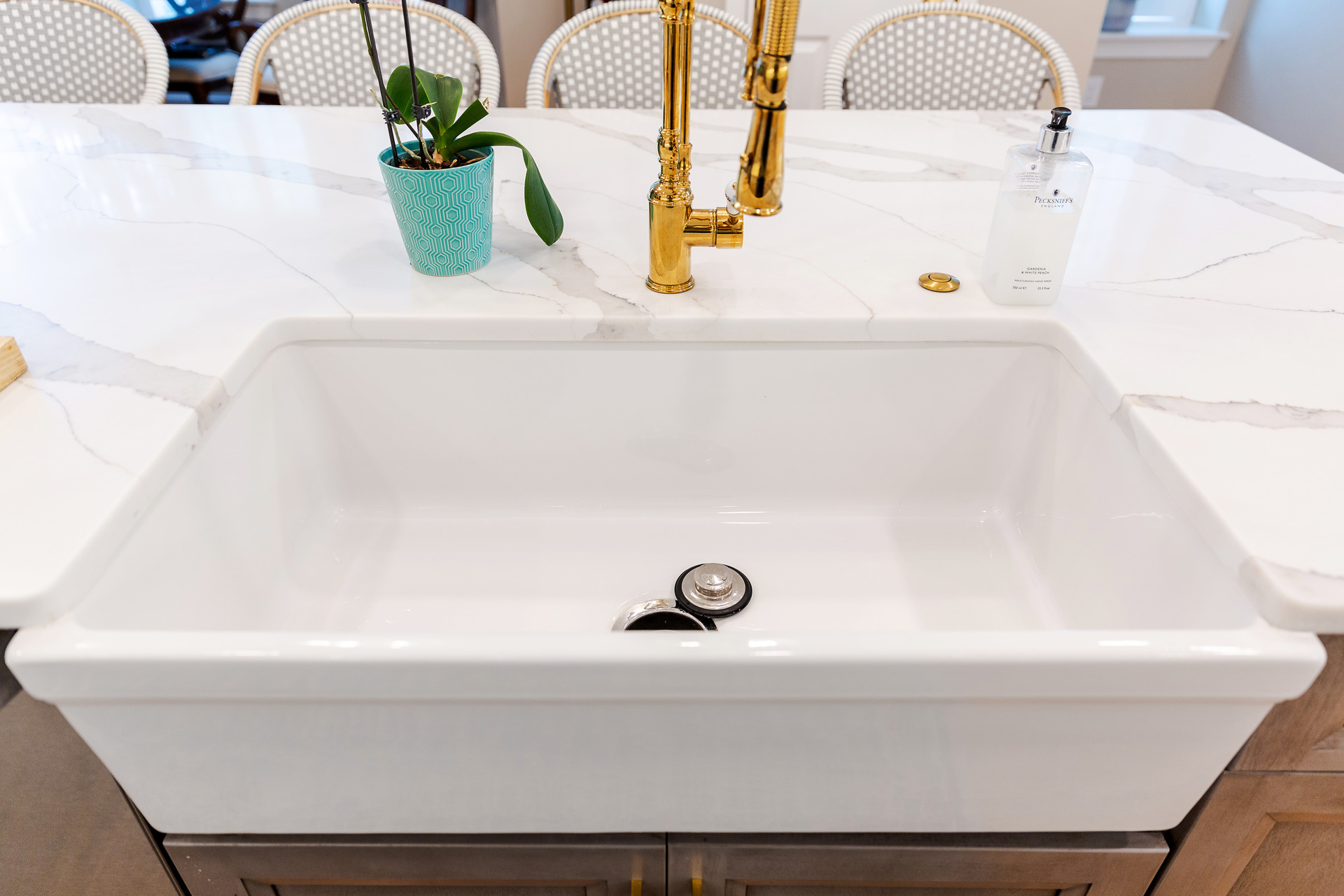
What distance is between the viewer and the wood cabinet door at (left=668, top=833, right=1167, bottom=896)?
0.55 meters

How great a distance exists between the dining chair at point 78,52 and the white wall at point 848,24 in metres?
1.44

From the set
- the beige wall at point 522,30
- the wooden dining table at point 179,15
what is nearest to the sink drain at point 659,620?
the beige wall at point 522,30

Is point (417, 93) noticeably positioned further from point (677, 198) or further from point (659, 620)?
point (659, 620)

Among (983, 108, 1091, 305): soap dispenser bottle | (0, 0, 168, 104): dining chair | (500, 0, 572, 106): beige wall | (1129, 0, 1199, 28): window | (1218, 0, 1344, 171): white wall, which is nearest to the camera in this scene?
(983, 108, 1091, 305): soap dispenser bottle

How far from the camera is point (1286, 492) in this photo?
490mm

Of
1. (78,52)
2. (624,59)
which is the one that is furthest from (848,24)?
(78,52)

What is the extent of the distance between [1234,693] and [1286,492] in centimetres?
14

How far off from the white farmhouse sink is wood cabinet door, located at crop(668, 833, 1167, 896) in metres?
0.02

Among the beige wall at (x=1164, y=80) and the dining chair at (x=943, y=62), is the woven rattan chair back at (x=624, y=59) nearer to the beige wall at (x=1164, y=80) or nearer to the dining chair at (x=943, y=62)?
the dining chair at (x=943, y=62)

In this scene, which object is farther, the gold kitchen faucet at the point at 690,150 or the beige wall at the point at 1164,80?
the beige wall at the point at 1164,80

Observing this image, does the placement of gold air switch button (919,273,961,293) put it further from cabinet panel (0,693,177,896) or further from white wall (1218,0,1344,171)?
white wall (1218,0,1344,171)

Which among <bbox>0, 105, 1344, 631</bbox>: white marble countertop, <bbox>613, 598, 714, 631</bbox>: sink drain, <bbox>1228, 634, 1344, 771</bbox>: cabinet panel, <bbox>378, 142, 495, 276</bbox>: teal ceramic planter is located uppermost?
<bbox>378, 142, 495, 276</bbox>: teal ceramic planter

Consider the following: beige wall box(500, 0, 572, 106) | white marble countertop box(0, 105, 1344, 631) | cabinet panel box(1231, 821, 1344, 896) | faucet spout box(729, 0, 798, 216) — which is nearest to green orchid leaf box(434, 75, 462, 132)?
white marble countertop box(0, 105, 1344, 631)

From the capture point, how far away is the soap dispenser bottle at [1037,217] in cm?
62
